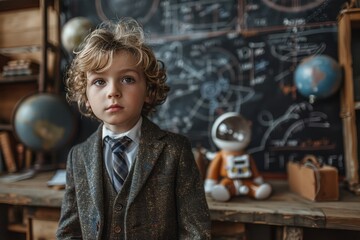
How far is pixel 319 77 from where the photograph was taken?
1541mm

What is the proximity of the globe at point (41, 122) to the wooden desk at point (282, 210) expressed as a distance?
0.48 m

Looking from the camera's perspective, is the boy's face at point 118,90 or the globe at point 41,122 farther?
the globe at point 41,122

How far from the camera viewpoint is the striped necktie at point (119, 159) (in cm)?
90

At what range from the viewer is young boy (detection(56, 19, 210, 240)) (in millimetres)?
863

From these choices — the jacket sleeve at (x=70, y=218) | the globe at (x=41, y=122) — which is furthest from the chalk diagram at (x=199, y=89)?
the jacket sleeve at (x=70, y=218)

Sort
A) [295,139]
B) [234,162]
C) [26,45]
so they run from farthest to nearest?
1. [26,45]
2. [295,139]
3. [234,162]

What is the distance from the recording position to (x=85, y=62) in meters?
0.89

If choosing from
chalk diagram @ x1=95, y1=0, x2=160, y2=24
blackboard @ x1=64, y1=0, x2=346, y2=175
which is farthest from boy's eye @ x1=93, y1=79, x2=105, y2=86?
chalk diagram @ x1=95, y1=0, x2=160, y2=24

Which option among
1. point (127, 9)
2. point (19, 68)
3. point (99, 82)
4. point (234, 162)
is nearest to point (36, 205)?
point (99, 82)

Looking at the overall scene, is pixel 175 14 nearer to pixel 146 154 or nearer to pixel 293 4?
pixel 293 4

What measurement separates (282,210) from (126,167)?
2.26 feet

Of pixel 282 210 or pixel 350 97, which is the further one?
pixel 350 97

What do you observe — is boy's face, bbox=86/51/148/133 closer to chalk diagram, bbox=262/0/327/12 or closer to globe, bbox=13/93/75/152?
globe, bbox=13/93/75/152

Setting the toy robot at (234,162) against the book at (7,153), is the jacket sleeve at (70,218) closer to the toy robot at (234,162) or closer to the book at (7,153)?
the toy robot at (234,162)
